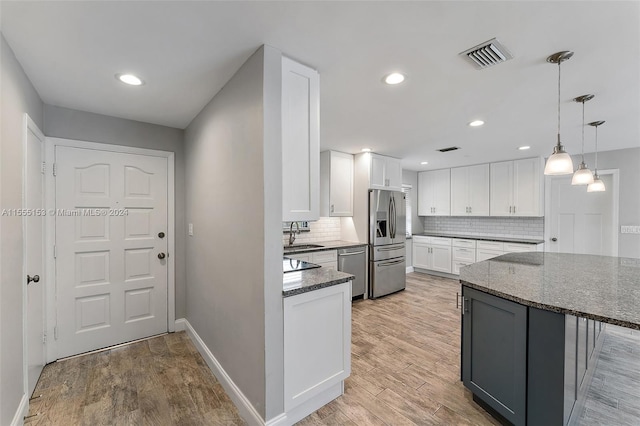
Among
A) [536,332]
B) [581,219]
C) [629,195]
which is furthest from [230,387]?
[629,195]

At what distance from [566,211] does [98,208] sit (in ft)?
22.6

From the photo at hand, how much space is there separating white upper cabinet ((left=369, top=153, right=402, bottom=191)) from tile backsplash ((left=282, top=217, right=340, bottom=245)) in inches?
38.3

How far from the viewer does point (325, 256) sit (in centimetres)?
396

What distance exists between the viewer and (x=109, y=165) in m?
2.83

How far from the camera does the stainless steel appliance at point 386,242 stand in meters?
4.46

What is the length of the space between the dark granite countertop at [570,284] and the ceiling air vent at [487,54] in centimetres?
146

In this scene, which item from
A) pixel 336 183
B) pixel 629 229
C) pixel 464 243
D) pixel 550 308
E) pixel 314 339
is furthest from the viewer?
pixel 464 243

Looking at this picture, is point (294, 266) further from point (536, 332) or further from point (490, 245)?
point (490, 245)

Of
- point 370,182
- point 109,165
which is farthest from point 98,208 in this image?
point 370,182

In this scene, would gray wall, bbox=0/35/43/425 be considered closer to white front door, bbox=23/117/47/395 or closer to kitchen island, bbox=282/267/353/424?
white front door, bbox=23/117/47/395

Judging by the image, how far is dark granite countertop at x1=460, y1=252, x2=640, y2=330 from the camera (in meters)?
1.32

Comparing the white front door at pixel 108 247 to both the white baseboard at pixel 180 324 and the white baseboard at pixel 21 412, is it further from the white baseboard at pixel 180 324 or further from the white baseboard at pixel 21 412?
the white baseboard at pixel 21 412

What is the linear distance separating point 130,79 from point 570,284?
11.2ft

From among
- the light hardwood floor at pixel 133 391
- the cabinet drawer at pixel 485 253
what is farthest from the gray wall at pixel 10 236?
the cabinet drawer at pixel 485 253
